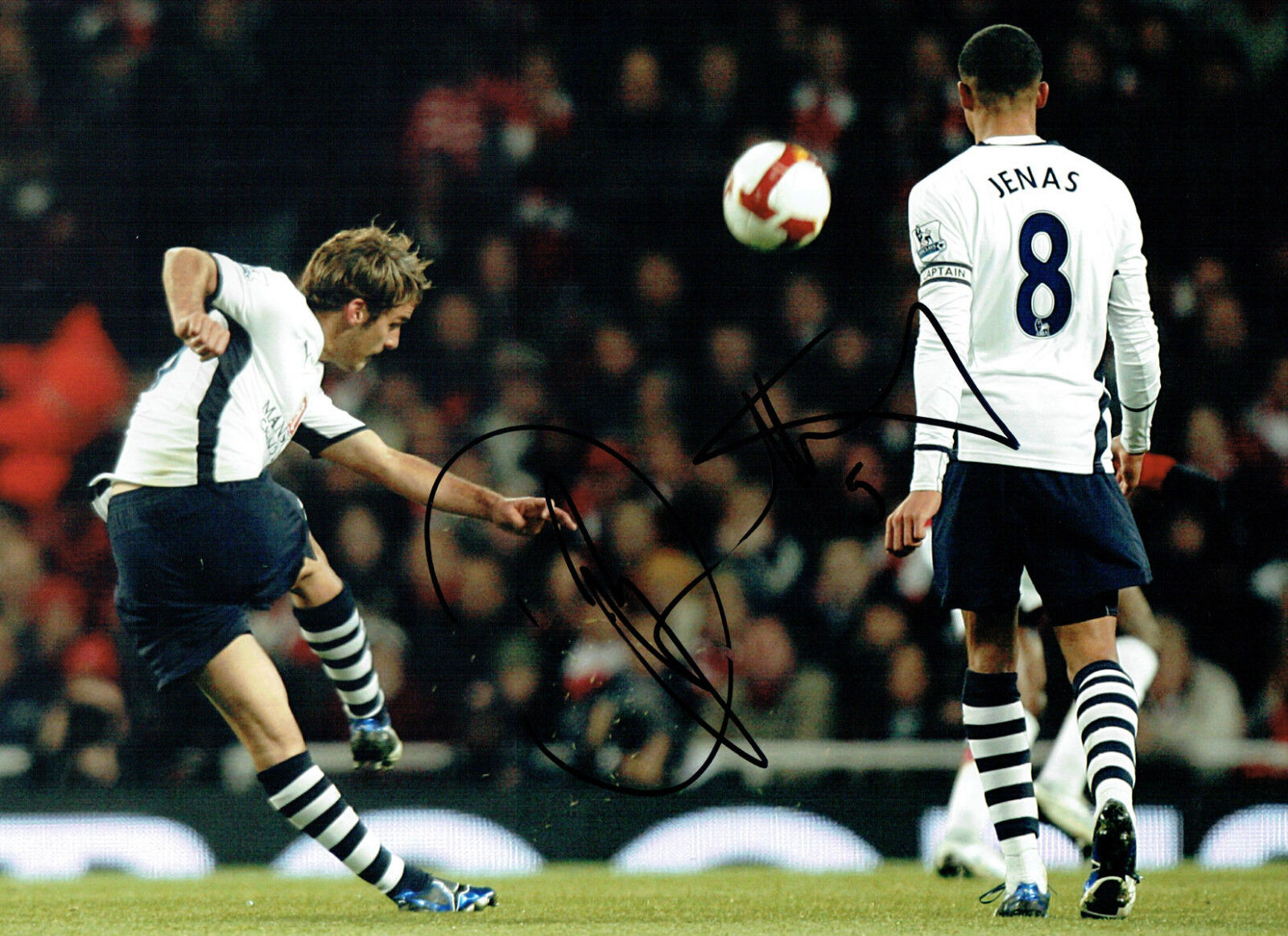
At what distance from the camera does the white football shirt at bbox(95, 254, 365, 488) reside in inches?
143

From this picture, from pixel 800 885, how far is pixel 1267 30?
11.7 ft

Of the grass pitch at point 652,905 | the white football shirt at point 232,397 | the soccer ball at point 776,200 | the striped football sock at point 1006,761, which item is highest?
the soccer ball at point 776,200

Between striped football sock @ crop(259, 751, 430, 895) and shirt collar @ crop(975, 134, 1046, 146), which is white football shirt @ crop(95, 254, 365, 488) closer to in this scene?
striped football sock @ crop(259, 751, 430, 895)

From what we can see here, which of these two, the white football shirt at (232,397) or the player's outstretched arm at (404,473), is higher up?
the white football shirt at (232,397)

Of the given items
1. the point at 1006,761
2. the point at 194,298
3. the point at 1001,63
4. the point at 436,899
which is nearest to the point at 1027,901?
the point at 1006,761

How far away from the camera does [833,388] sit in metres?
5.67

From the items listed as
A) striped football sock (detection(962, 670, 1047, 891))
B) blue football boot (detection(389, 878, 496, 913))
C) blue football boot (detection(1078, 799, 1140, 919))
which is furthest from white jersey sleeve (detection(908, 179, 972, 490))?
blue football boot (detection(389, 878, 496, 913))

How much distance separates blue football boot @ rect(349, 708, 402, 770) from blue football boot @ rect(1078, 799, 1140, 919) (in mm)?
1883

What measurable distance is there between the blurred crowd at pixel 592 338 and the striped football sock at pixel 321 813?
173cm

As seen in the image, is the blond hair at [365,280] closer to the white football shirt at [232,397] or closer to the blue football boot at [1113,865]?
the white football shirt at [232,397]

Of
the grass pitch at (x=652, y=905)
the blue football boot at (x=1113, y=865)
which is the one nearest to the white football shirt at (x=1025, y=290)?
the blue football boot at (x=1113, y=865)

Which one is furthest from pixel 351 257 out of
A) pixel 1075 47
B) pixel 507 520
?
pixel 1075 47

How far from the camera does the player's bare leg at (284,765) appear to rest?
3.42m

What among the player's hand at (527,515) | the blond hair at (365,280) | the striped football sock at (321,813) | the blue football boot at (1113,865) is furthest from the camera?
the blond hair at (365,280)
